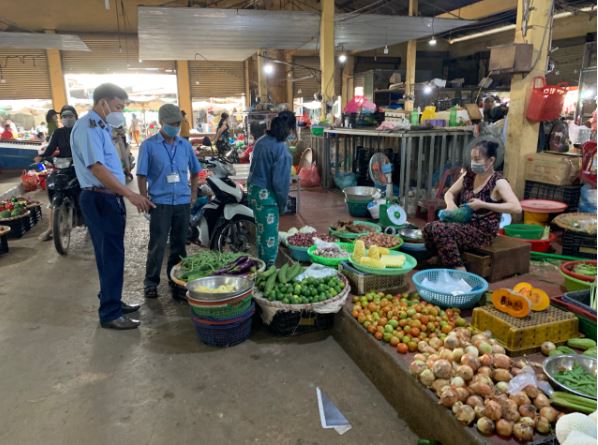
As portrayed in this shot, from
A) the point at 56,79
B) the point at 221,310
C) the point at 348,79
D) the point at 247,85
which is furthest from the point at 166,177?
the point at 56,79

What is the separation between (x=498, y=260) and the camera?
3814 mm

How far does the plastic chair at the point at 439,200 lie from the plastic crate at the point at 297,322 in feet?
9.29

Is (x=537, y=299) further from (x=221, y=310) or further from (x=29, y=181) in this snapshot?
(x=29, y=181)

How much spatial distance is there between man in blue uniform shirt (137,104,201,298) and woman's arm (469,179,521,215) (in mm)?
2596

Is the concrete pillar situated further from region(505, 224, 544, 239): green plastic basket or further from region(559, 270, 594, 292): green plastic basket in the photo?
→ region(559, 270, 594, 292): green plastic basket

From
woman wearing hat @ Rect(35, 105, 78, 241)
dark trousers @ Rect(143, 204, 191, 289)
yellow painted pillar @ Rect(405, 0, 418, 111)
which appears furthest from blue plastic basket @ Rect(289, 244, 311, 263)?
yellow painted pillar @ Rect(405, 0, 418, 111)

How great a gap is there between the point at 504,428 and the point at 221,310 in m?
1.97

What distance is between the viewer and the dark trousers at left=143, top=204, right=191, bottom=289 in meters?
3.89

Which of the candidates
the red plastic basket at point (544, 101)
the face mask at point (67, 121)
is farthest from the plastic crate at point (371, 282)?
the face mask at point (67, 121)

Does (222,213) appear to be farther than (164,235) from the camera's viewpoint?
Yes

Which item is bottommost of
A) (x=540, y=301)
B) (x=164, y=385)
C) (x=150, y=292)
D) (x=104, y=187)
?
(x=164, y=385)

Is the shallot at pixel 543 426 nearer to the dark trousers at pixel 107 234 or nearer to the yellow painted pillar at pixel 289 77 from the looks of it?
the dark trousers at pixel 107 234

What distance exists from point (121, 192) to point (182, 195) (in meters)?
0.77

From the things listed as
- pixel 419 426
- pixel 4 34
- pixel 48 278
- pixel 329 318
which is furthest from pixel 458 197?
pixel 4 34
